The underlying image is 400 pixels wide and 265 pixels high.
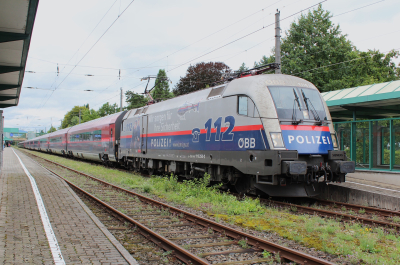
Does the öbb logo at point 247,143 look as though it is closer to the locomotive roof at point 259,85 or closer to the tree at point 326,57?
the locomotive roof at point 259,85

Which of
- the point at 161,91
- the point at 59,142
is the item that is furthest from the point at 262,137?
the point at 161,91

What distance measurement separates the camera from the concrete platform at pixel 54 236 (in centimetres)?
501

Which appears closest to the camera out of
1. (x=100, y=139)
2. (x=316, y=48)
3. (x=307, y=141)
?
(x=307, y=141)

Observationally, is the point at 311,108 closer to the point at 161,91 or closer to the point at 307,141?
the point at 307,141

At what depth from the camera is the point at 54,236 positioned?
6.13 meters

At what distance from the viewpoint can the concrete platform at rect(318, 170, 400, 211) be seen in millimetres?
9367

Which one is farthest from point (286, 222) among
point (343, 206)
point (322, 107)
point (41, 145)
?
point (41, 145)

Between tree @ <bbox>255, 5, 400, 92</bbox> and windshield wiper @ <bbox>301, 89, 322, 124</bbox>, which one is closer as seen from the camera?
windshield wiper @ <bbox>301, 89, 322, 124</bbox>

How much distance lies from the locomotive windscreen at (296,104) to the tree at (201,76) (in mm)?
29073

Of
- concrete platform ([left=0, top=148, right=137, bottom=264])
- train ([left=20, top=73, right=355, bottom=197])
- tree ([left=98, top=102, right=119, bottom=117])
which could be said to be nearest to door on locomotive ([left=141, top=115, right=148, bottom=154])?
train ([left=20, top=73, right=355, bottom=197])

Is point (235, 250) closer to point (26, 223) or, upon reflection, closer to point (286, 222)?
point (286, 222)

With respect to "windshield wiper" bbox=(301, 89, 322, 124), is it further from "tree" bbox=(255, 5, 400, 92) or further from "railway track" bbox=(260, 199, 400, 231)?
"tree" bbox=(255, 5, 400, 92)

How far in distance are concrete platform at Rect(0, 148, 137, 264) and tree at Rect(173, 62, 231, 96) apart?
3036cm

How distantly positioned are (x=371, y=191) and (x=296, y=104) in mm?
3312
